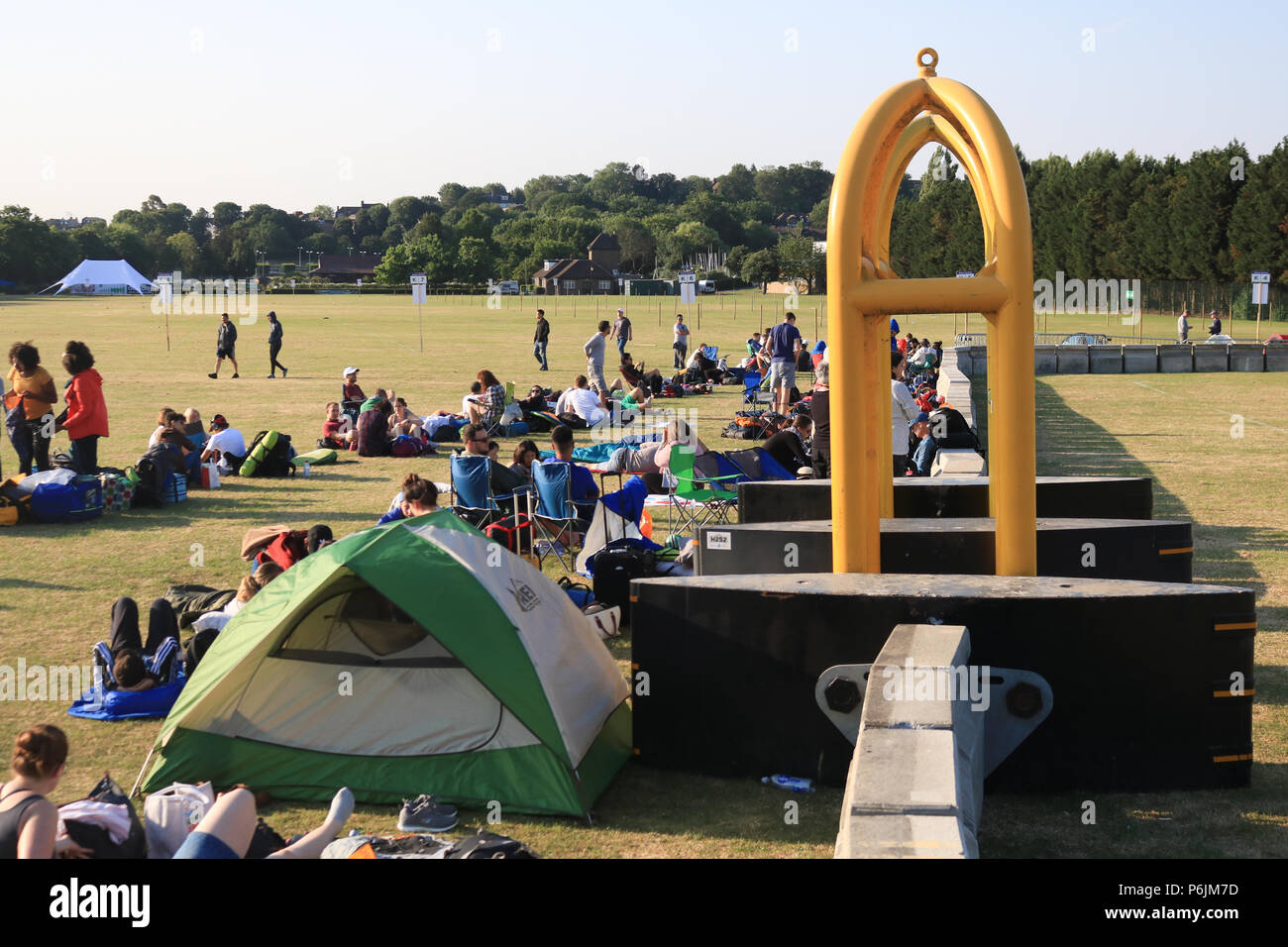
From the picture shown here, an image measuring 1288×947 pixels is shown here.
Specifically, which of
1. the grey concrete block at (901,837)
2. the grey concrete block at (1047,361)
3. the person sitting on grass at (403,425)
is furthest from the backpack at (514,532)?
the grey concrete block at (1047,361)

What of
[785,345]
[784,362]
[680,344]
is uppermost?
[680,344]

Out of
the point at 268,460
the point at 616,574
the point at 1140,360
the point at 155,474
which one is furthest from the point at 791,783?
the point at 1140,360

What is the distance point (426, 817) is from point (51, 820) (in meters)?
1.76

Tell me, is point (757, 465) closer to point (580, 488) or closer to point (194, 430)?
point (580, 488)

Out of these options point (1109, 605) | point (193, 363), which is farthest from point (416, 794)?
point (193, 363)

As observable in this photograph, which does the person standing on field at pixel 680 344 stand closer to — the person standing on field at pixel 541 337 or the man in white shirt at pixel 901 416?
the person standing on field at pixel 541 337

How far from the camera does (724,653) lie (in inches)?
251

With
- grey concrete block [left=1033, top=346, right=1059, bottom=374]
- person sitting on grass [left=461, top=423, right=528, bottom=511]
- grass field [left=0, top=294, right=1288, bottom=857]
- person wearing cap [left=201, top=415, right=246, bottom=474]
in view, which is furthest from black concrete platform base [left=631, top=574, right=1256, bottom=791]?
grey concrete block [left=1033, top=346, right=1059, bottom=374]

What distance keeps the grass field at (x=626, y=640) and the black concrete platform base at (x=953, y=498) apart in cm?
128

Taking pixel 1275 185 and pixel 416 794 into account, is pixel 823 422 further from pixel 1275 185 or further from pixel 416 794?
pixel 1275 185

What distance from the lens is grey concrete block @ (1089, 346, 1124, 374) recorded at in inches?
1325

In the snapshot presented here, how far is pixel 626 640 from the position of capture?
8.70 meters

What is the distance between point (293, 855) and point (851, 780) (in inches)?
85.7

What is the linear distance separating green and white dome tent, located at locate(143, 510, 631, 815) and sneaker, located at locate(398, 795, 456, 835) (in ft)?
0.57
